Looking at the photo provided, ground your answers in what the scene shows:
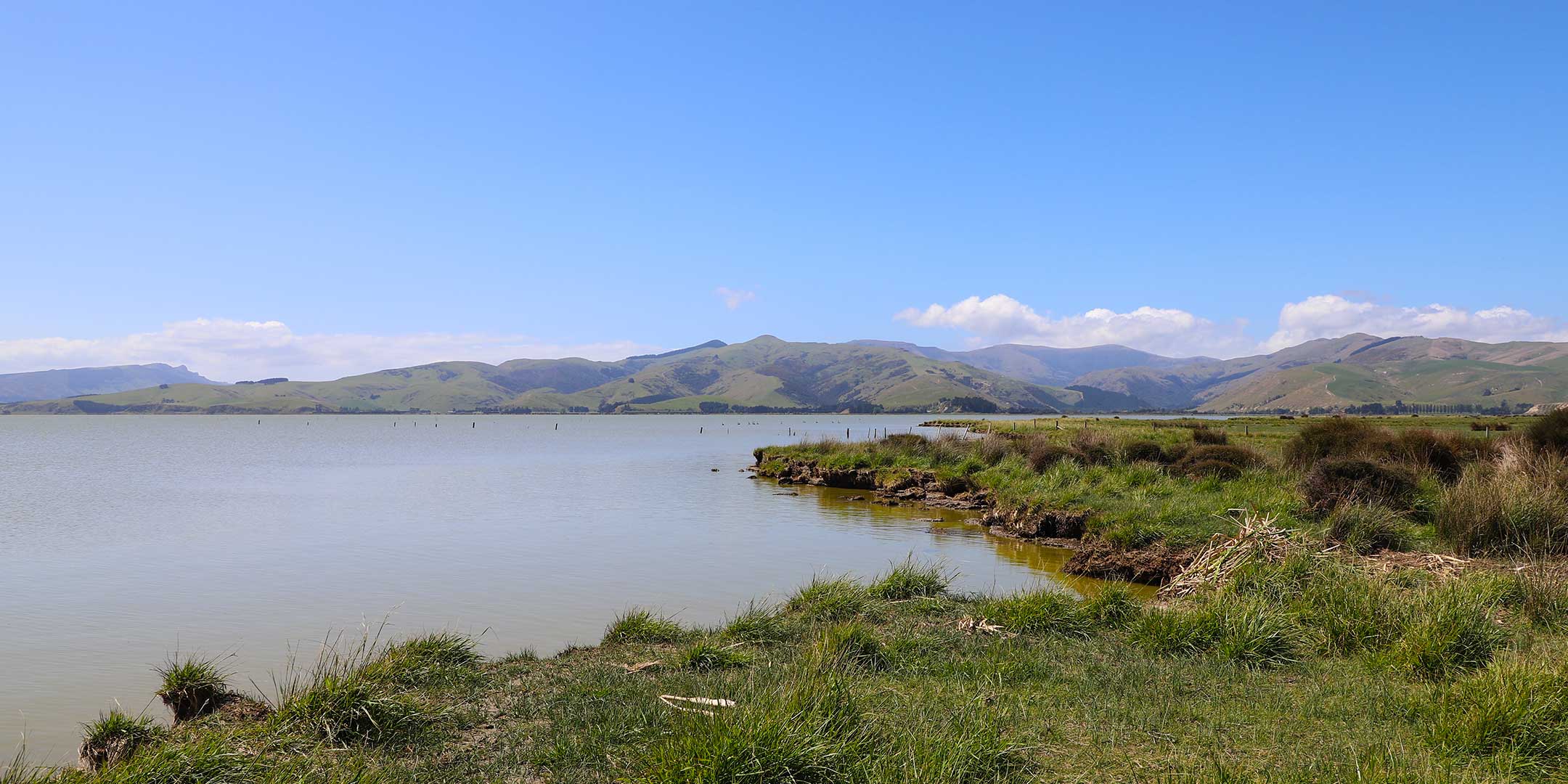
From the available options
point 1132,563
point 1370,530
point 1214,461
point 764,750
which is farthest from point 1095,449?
point 764,750

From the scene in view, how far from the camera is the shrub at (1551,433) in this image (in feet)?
75.3

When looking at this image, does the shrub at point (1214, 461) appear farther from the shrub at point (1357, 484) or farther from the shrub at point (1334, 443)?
the shrub at point (1357, 484)

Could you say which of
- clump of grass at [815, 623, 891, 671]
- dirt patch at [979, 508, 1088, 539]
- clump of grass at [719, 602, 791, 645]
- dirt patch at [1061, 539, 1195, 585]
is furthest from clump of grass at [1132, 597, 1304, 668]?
dirt patch at [979, 508, 1088, 539]

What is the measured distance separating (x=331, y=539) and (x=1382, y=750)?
90.6 feet

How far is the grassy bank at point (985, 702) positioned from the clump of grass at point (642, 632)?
0.05m

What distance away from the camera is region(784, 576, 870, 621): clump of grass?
13.1 m

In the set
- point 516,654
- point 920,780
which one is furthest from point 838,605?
point 920,780

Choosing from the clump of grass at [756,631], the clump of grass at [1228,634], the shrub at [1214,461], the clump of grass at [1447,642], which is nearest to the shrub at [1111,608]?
the clump of grass at [1228,634]

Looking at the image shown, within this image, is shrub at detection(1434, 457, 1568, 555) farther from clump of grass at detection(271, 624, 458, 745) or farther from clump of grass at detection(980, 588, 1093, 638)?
clump of grass at detection(271, 624, 458, 745)

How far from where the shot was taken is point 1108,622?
1177cm

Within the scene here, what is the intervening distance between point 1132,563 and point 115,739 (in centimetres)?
1829

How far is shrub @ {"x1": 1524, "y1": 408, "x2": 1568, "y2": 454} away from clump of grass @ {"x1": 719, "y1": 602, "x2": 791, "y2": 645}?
23.0 metres

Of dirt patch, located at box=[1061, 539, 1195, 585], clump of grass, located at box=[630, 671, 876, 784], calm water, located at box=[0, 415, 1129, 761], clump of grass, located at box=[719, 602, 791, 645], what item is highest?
clump of grass, located at box=[630, 671, 876, 784]

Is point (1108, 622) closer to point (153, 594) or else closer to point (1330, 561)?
point (1330, 561)
